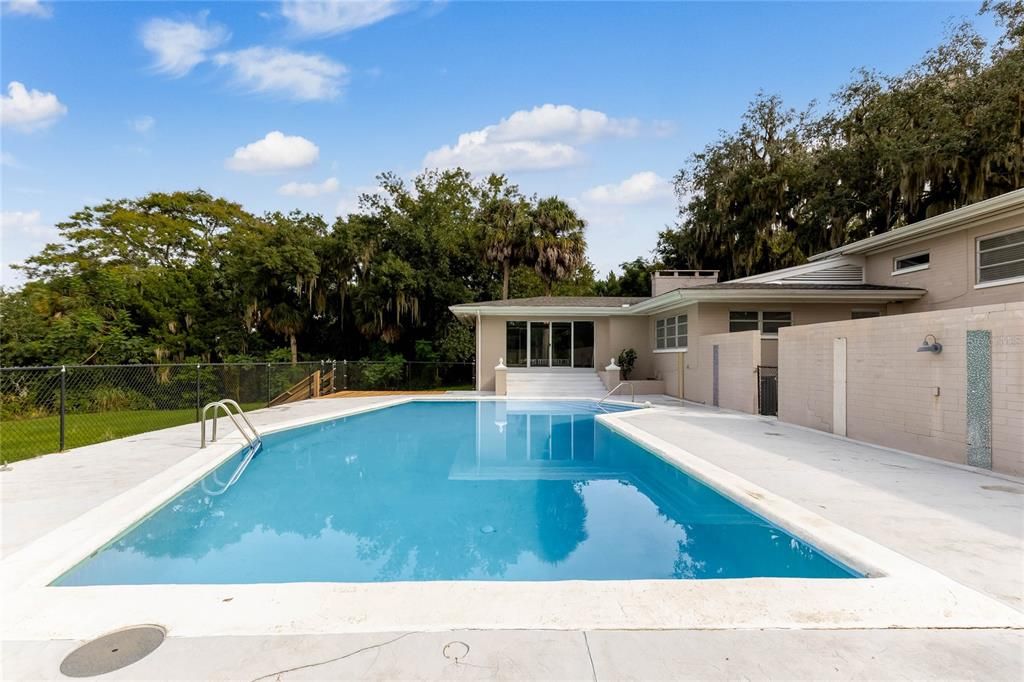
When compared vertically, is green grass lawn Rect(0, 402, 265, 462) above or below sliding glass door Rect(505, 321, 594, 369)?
below

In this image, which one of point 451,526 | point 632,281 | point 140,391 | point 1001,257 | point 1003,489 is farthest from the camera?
point 632,281

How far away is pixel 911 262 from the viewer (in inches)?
540

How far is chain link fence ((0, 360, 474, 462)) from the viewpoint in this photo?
9180 millimetres

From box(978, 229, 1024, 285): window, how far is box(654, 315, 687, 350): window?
22.3 ft

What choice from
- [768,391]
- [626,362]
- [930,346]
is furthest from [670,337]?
[930,346]

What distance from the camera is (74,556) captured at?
3707mm

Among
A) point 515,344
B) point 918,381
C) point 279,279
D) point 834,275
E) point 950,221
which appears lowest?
point 918,381

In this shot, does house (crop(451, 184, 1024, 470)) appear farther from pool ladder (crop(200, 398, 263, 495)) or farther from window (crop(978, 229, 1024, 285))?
pool ladder (crop(200, 398, 263, 495))

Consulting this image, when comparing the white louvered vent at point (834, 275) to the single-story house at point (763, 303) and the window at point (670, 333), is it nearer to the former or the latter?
the single-story house at point (763, 303)

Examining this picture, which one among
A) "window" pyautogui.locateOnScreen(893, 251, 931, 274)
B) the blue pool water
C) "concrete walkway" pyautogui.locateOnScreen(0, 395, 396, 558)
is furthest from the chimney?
"concrete walkway" pyautogui.locateOnScreen(0, 395, 396, 558)

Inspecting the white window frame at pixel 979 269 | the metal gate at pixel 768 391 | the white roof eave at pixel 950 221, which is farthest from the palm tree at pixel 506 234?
the white window frame at pixel 979 269

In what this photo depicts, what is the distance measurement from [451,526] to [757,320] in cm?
1237

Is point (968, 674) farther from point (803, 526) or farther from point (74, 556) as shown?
point (74, 556)

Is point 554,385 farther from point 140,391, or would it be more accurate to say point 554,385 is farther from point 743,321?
point 140,391
